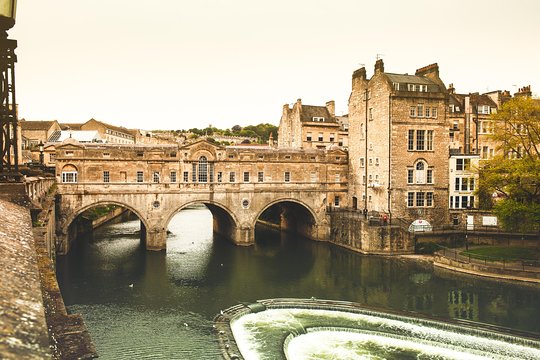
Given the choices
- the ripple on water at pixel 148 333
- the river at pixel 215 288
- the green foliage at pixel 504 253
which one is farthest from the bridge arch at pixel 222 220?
the green foliage at pixel 504 253

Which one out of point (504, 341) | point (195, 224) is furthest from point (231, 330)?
point (195, 224)

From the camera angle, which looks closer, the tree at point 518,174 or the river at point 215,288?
the river at point 215,288

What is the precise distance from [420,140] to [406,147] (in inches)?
75.4

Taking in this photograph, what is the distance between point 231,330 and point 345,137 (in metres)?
51.0

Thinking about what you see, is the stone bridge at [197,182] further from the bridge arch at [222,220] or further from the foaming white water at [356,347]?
the foaming white water at [356,347]

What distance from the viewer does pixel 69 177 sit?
42.7m

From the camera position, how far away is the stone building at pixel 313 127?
65.0 meters

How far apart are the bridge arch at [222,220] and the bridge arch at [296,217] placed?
2267 mm

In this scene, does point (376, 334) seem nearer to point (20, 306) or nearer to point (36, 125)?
point (20, 306)

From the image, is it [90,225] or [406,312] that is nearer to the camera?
[406,312]

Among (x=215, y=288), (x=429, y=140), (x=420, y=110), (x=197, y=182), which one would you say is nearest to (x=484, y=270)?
(x=429, y=140)

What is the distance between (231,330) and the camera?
23.9m

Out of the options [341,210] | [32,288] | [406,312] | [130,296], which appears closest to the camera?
[32,288]

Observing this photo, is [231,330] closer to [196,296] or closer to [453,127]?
[196,296]
